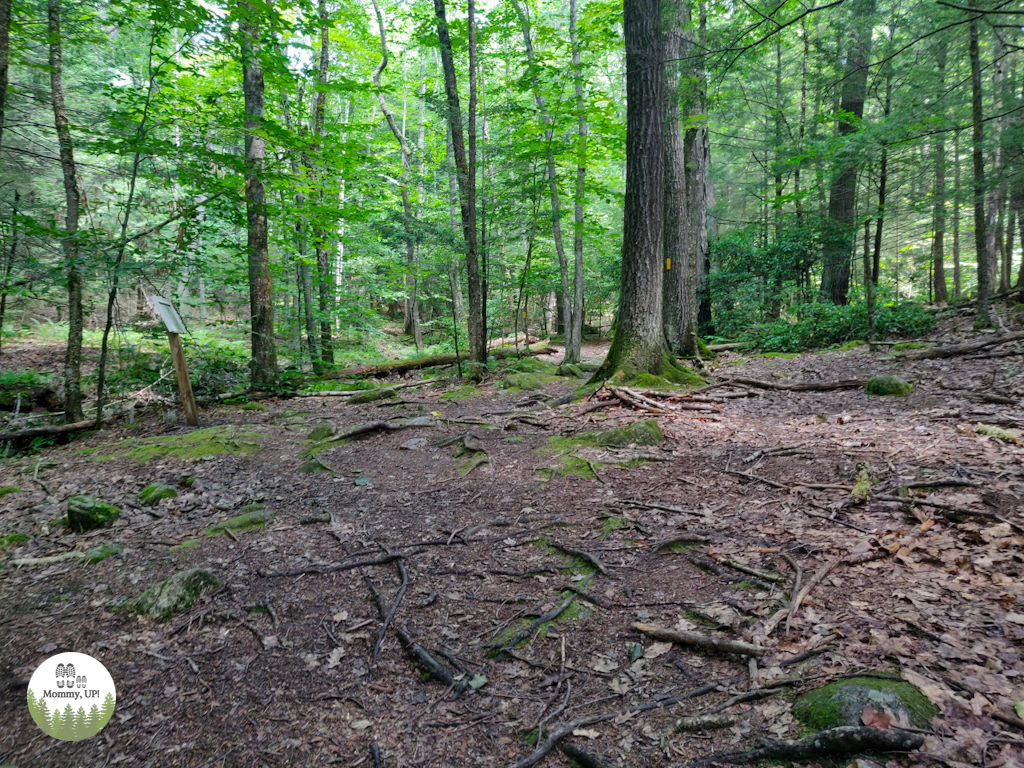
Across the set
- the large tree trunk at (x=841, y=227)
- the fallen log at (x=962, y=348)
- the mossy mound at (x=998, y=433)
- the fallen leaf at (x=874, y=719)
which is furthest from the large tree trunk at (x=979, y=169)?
the fallen leaf at (x=874, y=719)

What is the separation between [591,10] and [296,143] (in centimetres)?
854

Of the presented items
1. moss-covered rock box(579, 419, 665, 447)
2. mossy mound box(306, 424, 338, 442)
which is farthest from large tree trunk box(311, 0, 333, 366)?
moss-covered rock box(579, 419, 665, 447)

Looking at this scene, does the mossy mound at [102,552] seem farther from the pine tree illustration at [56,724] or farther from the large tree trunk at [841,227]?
the large tree trunk at [841,227]

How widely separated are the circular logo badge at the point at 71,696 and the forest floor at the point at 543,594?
0.21ft

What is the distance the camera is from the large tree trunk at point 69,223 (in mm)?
6781

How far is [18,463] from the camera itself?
6.45 metres

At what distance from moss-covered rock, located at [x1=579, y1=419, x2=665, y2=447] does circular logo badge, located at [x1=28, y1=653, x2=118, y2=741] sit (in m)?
4.38

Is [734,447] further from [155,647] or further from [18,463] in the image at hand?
[18,463]

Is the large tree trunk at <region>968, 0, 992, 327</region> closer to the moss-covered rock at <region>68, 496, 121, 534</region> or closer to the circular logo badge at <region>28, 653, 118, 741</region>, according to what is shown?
the circular logo badge at <region>28, 653, 118, 741</region>

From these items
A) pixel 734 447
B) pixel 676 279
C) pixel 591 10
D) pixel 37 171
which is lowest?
pixel 734 447

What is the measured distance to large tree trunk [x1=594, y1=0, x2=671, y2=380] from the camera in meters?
7.55

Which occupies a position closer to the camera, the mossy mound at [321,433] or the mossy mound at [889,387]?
the mossy mound at [889,387]

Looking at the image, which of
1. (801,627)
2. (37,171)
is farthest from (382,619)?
(37,171)

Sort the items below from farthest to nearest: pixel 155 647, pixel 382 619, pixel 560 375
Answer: pixel 560 375 < pixel 382 619 < pixel 155 647
